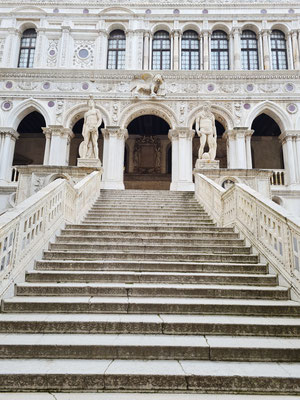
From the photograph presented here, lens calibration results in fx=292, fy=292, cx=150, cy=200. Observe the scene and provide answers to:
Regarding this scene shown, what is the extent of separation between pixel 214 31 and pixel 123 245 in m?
17.7

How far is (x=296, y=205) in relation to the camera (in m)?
15.0

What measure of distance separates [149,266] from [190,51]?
1689 centimetres

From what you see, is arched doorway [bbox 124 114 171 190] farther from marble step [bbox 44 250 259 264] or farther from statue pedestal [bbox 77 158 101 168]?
marble step [bbox 44 250 259 264]

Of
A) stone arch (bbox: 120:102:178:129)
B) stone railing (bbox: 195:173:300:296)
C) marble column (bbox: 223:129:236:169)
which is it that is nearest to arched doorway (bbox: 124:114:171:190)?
stone arch (bbox: 120:102:178:129)

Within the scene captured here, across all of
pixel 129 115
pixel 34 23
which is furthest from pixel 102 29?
pixel 129 115

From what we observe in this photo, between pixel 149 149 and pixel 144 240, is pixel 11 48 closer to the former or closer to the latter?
pixel 149 149

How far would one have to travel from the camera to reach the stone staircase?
2887 mm

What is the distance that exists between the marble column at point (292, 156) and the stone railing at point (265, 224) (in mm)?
8661

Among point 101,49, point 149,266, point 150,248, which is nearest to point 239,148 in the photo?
point 101,49

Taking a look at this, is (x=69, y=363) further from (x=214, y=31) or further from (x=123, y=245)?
(x=214, y=31)

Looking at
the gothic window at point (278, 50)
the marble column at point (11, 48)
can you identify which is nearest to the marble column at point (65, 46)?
the marble column at point (11, 48)

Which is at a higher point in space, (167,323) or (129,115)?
(129,115)

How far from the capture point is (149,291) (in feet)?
14.6

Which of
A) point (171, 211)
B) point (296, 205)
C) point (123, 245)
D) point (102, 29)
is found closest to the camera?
point (123, 245)
